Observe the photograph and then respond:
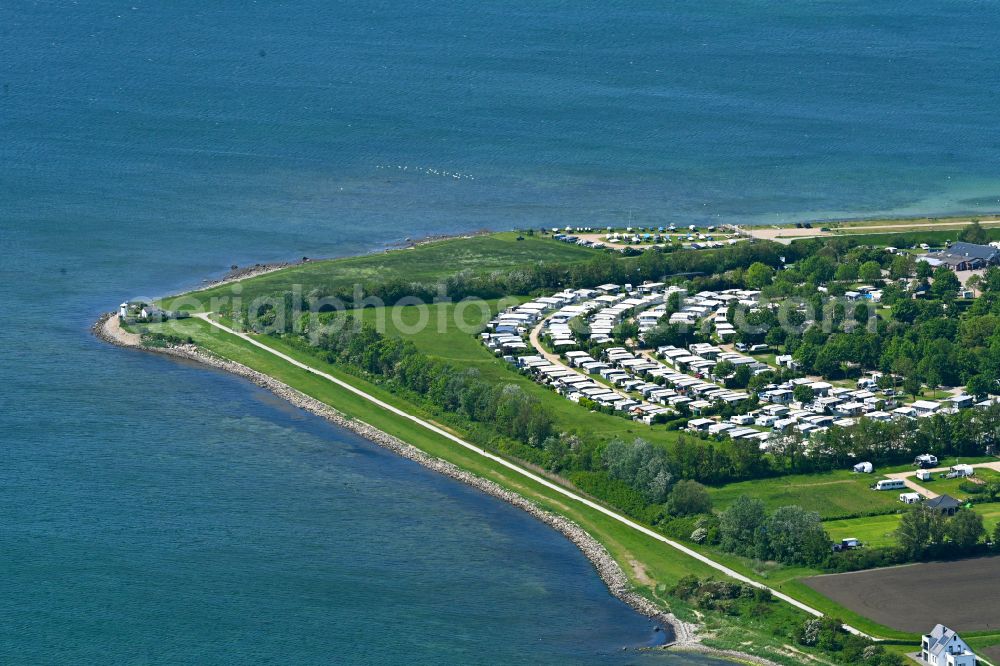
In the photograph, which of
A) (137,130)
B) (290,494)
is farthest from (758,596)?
(137,130)

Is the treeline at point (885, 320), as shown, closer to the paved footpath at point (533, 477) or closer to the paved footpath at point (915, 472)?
the paved footpath at point (915, 472)

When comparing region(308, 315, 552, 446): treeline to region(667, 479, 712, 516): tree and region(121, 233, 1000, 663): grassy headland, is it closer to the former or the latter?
region(121, 233, 1000, 663): grassy headland

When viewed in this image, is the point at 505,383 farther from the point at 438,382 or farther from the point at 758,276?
the point at 758,276

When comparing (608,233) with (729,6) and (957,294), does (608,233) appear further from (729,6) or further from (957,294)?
(729,6)

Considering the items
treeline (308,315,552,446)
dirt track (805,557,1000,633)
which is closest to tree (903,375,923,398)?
treeline (308,315,552,446)

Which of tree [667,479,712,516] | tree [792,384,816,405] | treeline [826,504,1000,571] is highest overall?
tree [792,384,816,405]

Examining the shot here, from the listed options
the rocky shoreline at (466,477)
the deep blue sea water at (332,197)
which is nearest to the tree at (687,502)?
the rocky shoreline at (466,477)
